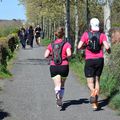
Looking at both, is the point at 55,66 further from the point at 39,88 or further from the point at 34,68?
the point at 34,68

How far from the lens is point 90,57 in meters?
11.7

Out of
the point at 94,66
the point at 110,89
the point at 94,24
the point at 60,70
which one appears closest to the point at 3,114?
the point at 60,70

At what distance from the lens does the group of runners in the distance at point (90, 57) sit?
1155 cm

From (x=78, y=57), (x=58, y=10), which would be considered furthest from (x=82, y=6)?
(x=78, y=57)

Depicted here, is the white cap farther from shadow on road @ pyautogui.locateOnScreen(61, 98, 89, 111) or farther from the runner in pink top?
shadow on road @ pyautogui.locateOnScreen(61, 98, 89, 111)

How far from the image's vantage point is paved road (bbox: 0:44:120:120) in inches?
427

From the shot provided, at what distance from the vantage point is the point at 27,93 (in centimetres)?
1423

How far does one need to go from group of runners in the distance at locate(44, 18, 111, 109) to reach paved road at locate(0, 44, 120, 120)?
1.29 feet

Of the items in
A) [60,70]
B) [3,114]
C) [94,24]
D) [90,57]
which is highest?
[94,24]

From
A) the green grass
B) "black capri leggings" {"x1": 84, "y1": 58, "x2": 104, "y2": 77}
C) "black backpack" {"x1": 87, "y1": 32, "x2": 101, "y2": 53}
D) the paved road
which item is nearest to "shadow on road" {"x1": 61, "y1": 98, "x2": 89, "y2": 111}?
the paved road

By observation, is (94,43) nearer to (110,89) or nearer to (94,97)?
(94,97)

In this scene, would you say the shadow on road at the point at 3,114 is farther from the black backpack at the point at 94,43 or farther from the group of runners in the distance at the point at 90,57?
the black backpack at the point at 94,43

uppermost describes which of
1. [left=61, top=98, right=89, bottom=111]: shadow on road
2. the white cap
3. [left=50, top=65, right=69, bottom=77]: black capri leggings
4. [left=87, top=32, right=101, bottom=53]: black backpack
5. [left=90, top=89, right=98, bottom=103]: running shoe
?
the white cap

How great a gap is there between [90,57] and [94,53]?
4.8 inches
